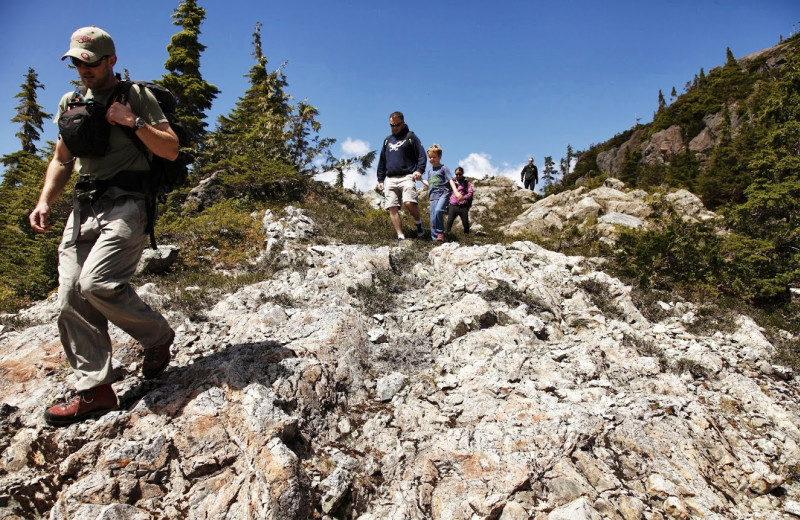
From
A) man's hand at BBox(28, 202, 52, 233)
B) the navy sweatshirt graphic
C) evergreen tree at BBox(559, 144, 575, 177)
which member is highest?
evergreen tree at BBox(559, 144, 575, 177)

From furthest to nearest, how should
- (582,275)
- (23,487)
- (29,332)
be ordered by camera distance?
(582,275) → (29,332) → (23,487)

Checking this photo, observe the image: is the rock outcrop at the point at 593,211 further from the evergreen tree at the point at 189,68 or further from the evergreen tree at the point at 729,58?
the evergreen tree at the point at 729,58

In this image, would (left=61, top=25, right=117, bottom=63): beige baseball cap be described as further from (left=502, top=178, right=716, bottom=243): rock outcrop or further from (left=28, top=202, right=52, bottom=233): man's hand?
(left=502, top=178, right=716, bottom=243): rock outcrop

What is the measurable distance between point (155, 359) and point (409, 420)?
2542 millimetres

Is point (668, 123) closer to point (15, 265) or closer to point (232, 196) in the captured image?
point (232, 196)

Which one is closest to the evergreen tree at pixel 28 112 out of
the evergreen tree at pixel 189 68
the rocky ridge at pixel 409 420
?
the evergreen tree at pixel 189 68

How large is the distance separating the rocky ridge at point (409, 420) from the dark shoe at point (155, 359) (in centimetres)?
13

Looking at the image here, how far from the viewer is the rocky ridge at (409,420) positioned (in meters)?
2.95

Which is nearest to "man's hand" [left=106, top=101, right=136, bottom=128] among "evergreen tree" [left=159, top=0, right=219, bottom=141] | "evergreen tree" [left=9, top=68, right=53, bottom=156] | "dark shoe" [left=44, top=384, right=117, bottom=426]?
"dark shoe" [left=44, top=384, right=117, bottom=426]

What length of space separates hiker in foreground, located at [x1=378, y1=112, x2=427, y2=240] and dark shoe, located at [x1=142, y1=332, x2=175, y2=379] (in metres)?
6.01

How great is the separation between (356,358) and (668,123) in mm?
60785

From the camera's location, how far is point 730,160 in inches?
822

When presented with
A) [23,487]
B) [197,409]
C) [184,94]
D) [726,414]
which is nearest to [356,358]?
[197,409]

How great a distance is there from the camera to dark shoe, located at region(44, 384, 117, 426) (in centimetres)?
314
